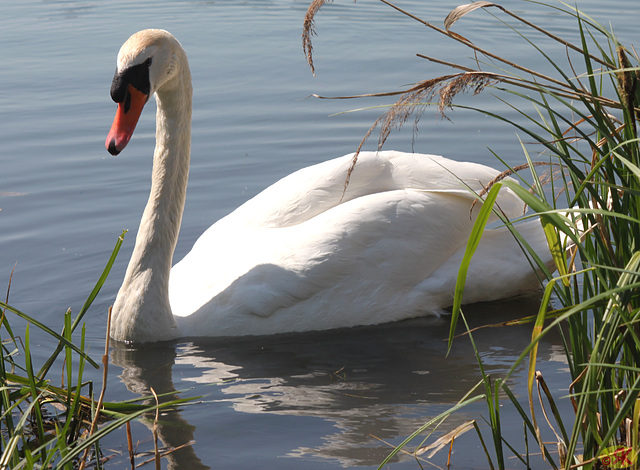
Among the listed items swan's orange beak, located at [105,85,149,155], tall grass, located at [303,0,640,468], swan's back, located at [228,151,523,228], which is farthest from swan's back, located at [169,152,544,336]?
tall grass, located at [303,0,640,468]

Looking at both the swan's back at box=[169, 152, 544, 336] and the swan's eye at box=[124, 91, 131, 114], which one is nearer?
the swan's eye at box=[124, 91, 131, 114]

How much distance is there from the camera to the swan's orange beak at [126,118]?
4844mm

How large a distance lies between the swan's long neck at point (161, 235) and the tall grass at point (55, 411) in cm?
63

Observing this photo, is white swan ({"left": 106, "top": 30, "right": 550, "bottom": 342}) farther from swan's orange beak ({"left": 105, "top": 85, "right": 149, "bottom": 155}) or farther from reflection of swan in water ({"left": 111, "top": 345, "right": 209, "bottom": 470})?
reflection of swan in water ({"left": 111, "top": 345, "right": 209, "bottom": 470})

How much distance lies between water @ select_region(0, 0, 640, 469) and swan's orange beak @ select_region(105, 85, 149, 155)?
1274 mm

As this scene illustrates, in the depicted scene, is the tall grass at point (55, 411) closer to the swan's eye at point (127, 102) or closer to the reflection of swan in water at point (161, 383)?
the reflection of swan in water at point (161, 383)

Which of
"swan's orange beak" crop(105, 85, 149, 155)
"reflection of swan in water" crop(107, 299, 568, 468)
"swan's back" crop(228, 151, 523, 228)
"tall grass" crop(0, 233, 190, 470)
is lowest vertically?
"reflection of swan in water" crop(107, 299, 568, 468)

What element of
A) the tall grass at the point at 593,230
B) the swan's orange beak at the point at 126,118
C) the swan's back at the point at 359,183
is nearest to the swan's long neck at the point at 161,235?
the swan's orange beak at the point at 126,118

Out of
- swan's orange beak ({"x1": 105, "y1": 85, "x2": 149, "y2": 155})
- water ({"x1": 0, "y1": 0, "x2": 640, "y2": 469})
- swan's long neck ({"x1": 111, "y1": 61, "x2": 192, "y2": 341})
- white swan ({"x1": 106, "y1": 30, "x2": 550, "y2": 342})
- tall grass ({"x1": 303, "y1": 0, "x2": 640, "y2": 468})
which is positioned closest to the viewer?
tall grass ({"x1": 303, "y1": 0, "x2": 640, "y2": 468})

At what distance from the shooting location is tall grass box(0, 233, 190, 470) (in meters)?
2.83

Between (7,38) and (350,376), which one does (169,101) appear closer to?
(350,376)

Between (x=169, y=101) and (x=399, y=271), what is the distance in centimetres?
175

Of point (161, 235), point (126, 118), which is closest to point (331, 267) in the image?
point (161, 235)

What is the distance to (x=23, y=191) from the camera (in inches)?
311
